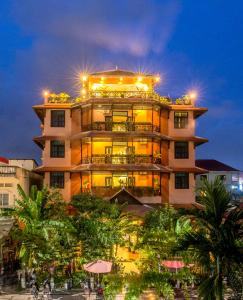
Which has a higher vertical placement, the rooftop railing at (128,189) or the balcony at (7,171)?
the balcony at (7,171)

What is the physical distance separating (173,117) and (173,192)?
24.5 ft

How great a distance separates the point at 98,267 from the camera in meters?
21.1

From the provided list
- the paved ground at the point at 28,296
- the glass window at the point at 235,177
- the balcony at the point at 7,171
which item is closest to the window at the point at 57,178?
the balcony at the point at 7,171

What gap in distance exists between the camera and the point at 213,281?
12336 millimetres

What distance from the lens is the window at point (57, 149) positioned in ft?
136

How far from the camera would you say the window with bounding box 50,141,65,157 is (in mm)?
41438

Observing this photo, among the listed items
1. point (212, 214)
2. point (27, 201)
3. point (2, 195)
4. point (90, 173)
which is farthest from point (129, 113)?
point (212, 214)

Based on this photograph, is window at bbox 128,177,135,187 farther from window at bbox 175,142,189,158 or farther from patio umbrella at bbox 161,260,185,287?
patio umbrella at bbox 161,260,185,287

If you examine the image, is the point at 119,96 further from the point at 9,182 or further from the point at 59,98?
the point at 9,182

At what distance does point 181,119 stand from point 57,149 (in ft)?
41.7

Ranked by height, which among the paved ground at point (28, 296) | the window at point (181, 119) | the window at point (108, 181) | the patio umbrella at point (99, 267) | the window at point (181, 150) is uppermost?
the window at point (181, 119)

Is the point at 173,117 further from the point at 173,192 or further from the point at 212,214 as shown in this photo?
the point at 212,214

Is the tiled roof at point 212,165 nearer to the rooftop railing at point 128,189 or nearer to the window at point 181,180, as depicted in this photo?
the window at point 181,180

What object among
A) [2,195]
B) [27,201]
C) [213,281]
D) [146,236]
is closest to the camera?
[213,281]
